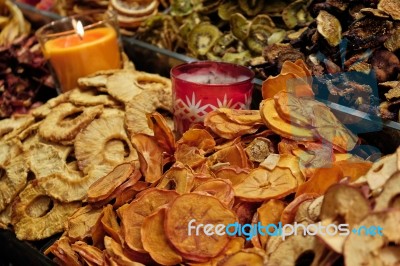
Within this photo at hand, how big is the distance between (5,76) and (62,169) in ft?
2.68

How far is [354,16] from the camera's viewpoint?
4.59 ft

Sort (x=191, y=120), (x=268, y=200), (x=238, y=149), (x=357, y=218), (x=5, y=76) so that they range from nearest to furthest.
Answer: (x=357, y=218)
(x=268, y=200)
(x=238, y=149)
(x=191, y=120)
(x=5, y=76)

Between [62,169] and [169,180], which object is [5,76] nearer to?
[62,169]

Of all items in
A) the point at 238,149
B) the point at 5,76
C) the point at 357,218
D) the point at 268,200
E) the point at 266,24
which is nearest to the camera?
the point at 357,218

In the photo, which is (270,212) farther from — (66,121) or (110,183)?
(66,121)

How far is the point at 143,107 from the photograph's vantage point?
143cm

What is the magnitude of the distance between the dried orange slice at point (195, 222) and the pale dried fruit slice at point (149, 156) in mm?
171

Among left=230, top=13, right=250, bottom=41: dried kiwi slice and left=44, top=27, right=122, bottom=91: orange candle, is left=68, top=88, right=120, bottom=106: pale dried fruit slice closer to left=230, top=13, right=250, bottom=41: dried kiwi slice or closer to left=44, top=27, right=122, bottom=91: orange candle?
left=44, top=27, right=122, bottom=91: orange candle

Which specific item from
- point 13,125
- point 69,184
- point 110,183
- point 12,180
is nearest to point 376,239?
point 110,183

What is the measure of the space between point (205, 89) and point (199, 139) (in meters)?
0.17

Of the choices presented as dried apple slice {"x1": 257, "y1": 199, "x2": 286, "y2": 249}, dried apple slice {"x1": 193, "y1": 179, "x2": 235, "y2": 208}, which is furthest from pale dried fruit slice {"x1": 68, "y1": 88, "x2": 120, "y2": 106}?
dried apple slice {"x1": 257, "y1": 199, "x2": 286, "y2": 249}

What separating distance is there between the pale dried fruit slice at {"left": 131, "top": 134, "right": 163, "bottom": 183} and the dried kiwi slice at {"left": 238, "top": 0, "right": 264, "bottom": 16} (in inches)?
35.2

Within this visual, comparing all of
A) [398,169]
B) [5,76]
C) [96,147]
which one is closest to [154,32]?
[5,76]

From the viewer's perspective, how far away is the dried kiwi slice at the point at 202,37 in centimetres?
184
